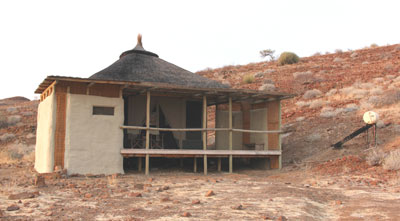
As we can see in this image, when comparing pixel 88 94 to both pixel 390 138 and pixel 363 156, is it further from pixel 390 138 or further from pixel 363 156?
pixel 390 138

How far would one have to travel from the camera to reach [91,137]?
40.7 ft

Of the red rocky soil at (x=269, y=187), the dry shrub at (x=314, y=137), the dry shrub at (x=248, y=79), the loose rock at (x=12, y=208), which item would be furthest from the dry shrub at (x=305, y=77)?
the loose rock at (x=12, y=208)

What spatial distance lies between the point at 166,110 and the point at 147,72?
1874 millimetres

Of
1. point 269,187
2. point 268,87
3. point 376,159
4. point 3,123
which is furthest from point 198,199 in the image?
point 3,123

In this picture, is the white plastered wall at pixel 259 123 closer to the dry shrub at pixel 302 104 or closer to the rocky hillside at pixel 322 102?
the rocky hillside at pixel 322 102

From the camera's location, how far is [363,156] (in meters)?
13.9

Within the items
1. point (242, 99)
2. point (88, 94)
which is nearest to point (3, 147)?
point (88, 94)

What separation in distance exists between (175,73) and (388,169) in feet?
26.8

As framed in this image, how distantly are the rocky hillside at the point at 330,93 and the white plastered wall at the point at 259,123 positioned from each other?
1316 millimetres

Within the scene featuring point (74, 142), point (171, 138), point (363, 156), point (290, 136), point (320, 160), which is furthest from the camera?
point (290, 136)

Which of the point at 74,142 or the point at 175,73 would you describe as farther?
the point at 175,73

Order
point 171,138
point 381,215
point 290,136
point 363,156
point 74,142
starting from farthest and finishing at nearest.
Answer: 1. point 290,136
2. point 171,138
3. point 363,156
4. point 74,142
5. point 381,215

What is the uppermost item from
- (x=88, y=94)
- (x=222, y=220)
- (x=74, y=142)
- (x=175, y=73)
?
(x=175, y=73)

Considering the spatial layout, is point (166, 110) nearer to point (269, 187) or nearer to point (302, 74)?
point (269, 187)
